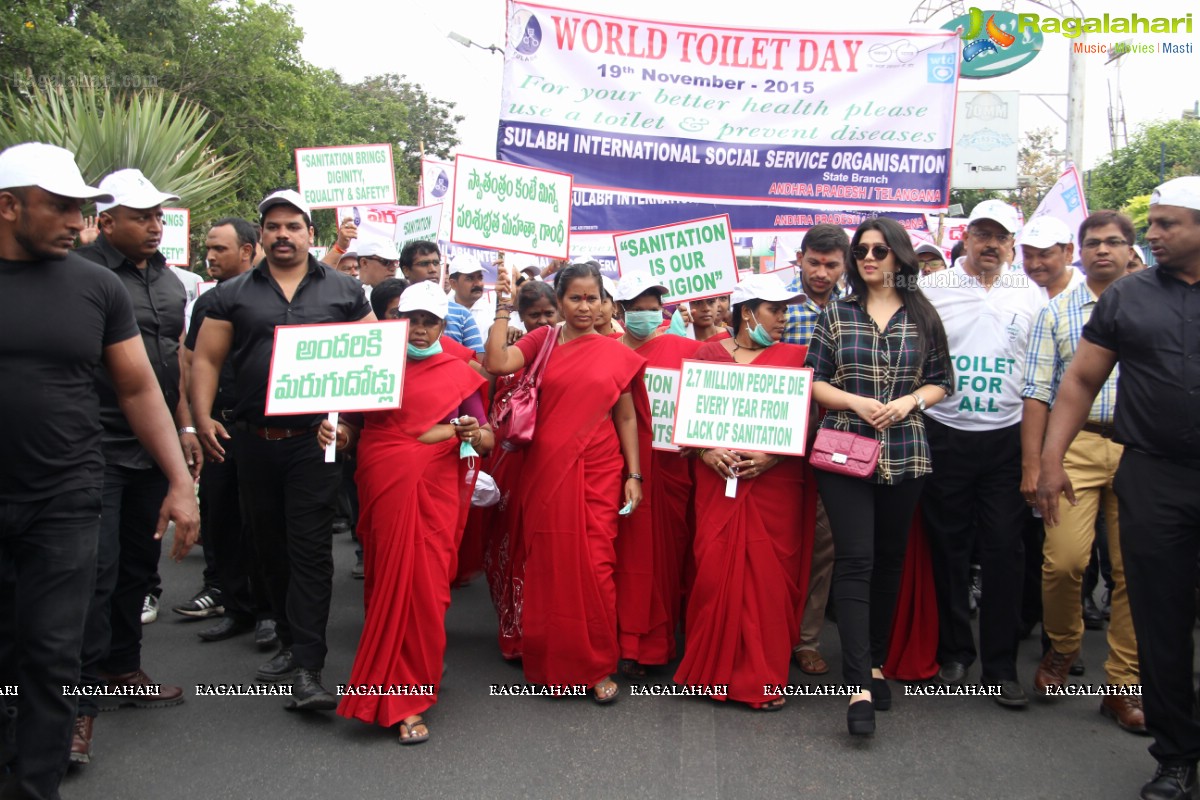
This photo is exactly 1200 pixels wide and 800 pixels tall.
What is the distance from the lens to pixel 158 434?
3.87 metres

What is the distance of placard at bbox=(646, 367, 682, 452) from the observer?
17.7 ft

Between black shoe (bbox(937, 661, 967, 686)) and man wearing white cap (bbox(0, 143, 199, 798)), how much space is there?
3.60m

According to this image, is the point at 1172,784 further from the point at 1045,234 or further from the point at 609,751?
the point at 1045,234

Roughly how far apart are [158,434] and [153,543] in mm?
1102

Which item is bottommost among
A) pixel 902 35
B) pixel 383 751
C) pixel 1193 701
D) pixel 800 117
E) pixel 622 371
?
pixel 383 751

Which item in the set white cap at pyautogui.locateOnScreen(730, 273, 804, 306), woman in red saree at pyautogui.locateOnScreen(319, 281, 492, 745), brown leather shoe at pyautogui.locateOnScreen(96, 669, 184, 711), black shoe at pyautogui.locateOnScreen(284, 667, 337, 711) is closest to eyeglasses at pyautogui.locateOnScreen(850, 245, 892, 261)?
white cap at pyautogui.locateOnScreen(730, 273, 804, 306)

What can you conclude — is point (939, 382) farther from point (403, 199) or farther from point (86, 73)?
point (403, 199)

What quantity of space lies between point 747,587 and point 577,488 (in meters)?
0.85

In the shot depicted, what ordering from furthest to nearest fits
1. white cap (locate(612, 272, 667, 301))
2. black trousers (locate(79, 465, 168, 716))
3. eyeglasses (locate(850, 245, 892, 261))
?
white cap (locate(612, 272, 667, 301)) < eyeglasses (locate(850, 245, 892, 261)) < black trousers (locate(79, 465, 168, 716))

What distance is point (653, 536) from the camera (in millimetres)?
5262

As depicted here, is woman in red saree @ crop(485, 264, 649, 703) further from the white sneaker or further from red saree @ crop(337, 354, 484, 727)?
the white sneaker

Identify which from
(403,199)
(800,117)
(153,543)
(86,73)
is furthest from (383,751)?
(403,199)

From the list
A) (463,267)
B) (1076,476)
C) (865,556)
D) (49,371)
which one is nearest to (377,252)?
(463,267)

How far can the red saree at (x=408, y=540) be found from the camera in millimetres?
4367
